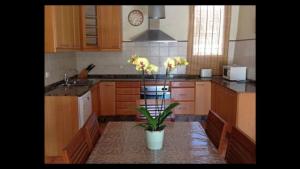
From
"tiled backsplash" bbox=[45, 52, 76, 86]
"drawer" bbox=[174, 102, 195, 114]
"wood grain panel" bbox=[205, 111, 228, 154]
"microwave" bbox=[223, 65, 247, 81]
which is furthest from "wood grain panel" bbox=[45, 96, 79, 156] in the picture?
"microwave" bbox=[223, 65, 247, 81]

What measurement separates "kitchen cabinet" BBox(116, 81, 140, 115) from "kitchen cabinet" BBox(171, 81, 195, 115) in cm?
Result: 60

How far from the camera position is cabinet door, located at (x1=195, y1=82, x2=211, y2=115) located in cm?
416

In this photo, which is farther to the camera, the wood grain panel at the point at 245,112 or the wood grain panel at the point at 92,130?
the wood grain panel at the point at 245,112

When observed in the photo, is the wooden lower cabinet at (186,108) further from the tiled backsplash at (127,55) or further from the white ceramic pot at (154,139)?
the white ceramic pot at (154,139)

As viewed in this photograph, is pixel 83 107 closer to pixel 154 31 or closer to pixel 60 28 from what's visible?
pixel 60 28

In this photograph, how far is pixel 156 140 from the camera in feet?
4.52

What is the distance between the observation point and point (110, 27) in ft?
13.5

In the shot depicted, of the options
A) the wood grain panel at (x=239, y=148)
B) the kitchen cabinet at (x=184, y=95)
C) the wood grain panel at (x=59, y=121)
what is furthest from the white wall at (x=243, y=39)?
the wood grain panel at (x=59, y=121)

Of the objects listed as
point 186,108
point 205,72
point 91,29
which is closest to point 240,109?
point 186,108

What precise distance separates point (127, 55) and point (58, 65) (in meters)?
1.33

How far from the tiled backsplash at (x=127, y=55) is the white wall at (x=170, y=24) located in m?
0.15

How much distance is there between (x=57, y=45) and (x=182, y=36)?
8.06 feet

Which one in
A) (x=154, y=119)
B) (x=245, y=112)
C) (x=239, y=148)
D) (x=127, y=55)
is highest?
(x=127, y=55)

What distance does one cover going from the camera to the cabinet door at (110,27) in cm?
405
